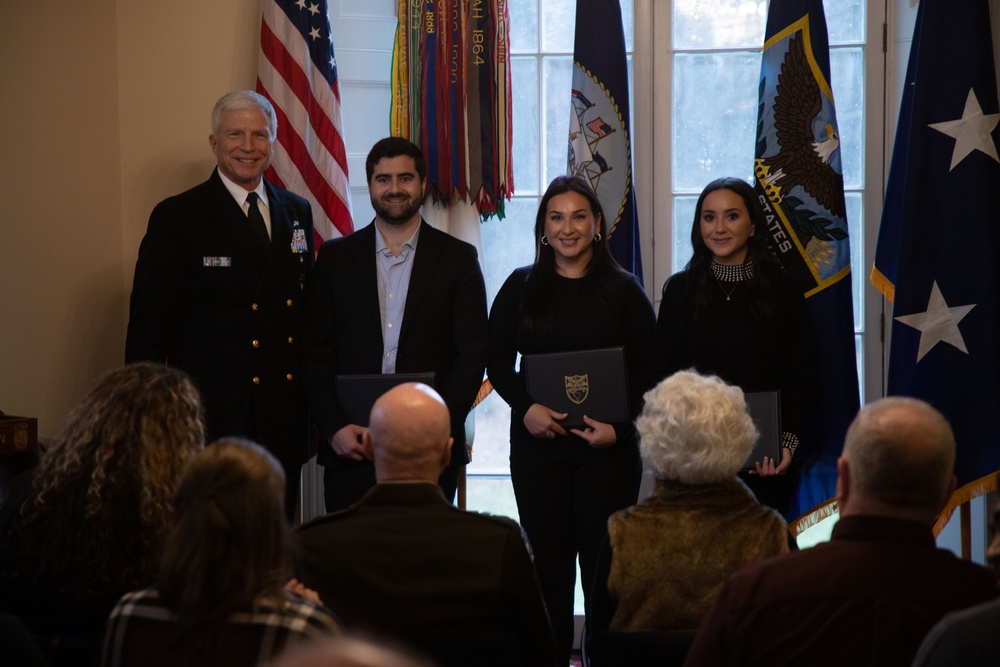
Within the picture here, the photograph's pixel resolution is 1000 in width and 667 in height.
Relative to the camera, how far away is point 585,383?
3402 millimetres

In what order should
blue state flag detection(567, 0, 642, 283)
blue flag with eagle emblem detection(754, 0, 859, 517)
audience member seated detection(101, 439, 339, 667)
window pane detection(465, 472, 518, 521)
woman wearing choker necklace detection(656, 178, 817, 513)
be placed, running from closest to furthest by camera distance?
audience member seated detection(101, 439, 339, 667) < woman wearing choker necklace detection(656, 178, 817, 513) < blue flag with eagle emblem detection(754, 0, 859, 517) < blue state flag detection(567, 0, 642, 283) < window pane detection(465, 472, 518, 521)

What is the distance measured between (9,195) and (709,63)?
2.67 meters

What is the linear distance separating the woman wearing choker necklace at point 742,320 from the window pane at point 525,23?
45.0 inches

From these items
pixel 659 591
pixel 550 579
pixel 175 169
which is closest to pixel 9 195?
pixel 175 169

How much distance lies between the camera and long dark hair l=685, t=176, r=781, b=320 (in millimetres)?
3506

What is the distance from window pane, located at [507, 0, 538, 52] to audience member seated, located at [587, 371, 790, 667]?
2.42 metres

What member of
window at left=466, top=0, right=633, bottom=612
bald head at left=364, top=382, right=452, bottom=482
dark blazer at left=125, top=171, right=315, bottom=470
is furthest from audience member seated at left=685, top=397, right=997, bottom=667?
window at left=466, top=0, right=633, bottom=612

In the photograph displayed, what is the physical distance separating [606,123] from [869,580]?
2.68 m

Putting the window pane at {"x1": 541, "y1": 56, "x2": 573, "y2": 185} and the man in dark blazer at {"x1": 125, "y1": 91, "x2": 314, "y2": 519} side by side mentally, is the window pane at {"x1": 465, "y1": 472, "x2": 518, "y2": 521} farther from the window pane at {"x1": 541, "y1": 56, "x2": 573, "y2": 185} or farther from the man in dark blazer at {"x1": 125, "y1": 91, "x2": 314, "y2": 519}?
the window pane at {"x1": 541, "y1": 56, "x2": 573, "y2": 185}

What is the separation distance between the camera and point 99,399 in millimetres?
1974

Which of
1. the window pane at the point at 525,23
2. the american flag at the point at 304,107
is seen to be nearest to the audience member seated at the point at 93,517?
the american flag at the point at 304,107

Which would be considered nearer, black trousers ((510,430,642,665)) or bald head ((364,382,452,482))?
bald head ((364,382,452,482))

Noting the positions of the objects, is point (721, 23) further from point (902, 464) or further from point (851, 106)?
point (902, 464)

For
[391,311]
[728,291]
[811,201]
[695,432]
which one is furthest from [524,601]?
[811,201]
